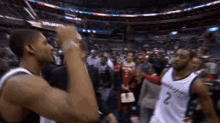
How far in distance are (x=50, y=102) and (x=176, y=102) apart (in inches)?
64.5

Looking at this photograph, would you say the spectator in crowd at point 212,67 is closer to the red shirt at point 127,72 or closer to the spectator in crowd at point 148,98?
the red shirt at point 127,72

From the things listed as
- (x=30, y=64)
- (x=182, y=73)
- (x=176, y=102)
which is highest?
(x=30, y=64)

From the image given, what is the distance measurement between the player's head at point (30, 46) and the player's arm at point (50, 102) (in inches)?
11.0

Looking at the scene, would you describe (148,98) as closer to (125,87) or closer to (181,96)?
(181,96)

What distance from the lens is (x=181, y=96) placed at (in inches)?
85.0

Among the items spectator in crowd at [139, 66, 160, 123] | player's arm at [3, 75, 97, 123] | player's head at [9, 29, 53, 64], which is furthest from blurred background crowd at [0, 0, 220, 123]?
player's arm at [3, 75, 97, 123]

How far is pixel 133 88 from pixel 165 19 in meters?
35.6

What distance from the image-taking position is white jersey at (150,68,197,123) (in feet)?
7.02

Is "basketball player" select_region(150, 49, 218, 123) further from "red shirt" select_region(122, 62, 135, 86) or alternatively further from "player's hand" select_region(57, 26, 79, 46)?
"red shirt" select_region(122, 62, 135, 86)

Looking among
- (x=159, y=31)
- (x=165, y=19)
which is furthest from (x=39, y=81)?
(x=165, y=19)

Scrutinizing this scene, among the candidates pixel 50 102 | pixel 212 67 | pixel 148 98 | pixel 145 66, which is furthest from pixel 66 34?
pixel 212 67

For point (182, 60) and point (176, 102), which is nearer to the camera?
point (176, 102)

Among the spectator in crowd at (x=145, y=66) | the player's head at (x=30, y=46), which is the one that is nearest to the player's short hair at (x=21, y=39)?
the player's head at (x=30, y=46)

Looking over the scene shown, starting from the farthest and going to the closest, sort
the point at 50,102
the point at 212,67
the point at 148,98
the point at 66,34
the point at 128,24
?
the point at 128,24, the point at 212,67, the point at 148,98, the point at 66,34, the point at 50,102
